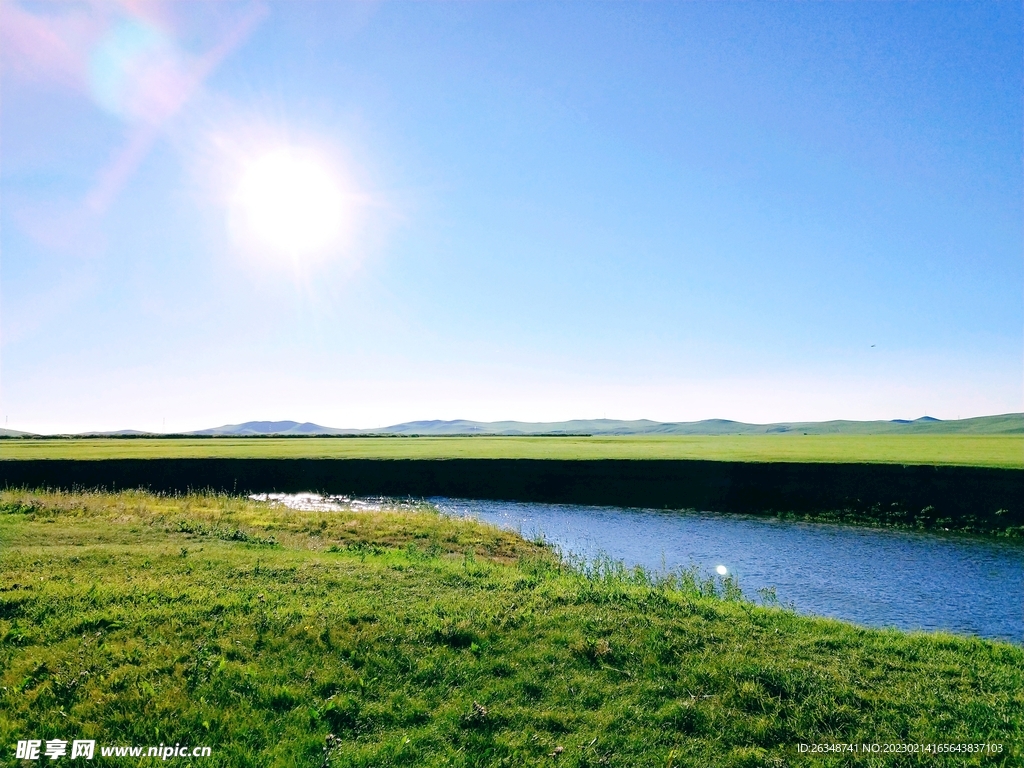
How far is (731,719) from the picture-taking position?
10477 mm

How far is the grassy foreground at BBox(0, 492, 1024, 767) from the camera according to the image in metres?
9.62

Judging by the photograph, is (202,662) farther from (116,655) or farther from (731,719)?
(731,719)

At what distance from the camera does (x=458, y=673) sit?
11.9 metres

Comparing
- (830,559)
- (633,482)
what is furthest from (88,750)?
(633,482)

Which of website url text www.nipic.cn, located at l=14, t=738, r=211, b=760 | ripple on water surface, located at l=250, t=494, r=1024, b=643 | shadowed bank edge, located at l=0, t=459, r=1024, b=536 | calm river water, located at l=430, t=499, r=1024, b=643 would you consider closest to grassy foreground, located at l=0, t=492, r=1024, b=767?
website url text www.nipic.cn, located at l=14, t=738, r=211, b=760

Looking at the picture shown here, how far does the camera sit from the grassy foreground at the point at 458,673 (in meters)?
→ 9.62

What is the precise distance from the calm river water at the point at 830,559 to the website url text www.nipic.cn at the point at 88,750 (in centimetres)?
1940

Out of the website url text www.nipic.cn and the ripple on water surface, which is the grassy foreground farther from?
the ripple on water surface

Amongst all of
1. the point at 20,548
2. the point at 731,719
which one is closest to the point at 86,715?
the point at 731,719

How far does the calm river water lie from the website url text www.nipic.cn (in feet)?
63.7

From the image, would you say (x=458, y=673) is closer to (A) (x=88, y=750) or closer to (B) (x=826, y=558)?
(A) (x=88, y=750)

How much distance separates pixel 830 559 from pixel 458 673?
2423 centimetres

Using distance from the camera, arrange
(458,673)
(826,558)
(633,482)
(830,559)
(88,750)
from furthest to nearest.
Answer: (633,482)
(826,558)
(830,559)
(458,673)
(88,750)

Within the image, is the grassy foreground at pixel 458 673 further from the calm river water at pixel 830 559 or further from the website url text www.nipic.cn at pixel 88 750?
the calm river water at pixel 830 559
